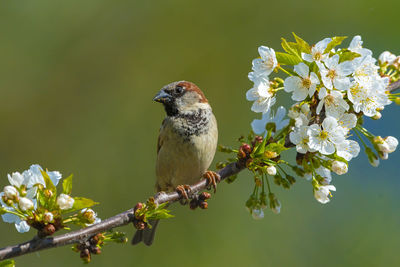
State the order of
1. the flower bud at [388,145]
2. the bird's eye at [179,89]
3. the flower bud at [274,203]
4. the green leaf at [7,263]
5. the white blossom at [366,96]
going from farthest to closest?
the bird's eye at [179,89] → the flower bud at [274,203] → the flower bud at [388,145] → the white blossom at [366,96] → the green leaf at [7,263]

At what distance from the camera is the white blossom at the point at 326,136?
2.09 metres

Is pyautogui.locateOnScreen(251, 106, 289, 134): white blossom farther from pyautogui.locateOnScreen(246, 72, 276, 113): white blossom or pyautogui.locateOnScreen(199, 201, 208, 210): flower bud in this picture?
pyautogui.locateOnScreen(199, 201, 208, 210): flower bud

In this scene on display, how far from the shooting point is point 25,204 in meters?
1.94

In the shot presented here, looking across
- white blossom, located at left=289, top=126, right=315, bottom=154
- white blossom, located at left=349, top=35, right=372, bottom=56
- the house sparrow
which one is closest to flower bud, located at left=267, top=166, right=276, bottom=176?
white blossom, located at left=289, top=126, right=315, bottom=154

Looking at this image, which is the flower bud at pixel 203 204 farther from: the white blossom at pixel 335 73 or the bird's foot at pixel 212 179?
the white blossom at pixel 335 73

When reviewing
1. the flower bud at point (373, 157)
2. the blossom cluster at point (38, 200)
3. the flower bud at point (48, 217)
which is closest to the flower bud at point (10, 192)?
the blossom cluster at point (38, 200)

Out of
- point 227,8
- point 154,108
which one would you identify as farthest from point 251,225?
point 227,8

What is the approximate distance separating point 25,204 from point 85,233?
31 cm

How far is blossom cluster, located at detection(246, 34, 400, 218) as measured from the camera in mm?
2100

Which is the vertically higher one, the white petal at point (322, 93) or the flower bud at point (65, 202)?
the white petal at point (322, 93)

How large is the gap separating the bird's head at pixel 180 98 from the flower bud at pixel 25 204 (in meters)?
2.07

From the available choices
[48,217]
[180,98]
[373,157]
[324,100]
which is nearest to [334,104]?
[324,100]

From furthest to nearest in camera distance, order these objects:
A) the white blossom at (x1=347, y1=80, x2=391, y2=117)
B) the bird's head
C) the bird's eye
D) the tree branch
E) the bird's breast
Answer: the bird's eye
the bird's head
the bird's breast
the white blossom at (x1=347, y1=80, x2=391, y2=117)
the tree branch

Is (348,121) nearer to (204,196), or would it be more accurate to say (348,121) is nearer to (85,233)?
(204,196)
